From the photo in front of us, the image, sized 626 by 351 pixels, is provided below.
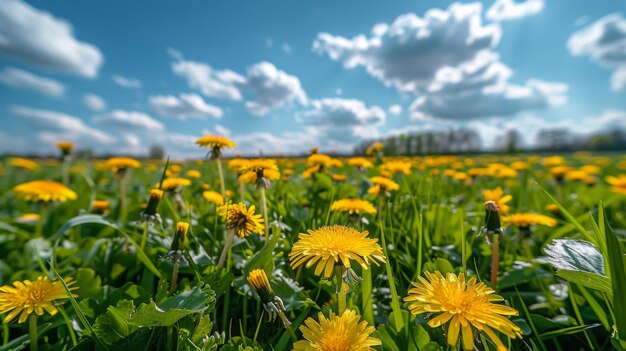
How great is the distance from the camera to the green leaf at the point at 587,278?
0.61 m

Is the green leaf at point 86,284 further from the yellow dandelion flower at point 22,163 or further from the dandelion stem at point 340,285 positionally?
the yellow dandelion flower at point 22,163

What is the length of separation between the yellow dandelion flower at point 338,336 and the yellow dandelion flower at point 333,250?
82 mm

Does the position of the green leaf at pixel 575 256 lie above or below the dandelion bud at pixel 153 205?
below

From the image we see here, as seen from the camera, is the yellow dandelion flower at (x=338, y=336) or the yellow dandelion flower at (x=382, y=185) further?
the yellow dandelion flower at (x=382, y=185)

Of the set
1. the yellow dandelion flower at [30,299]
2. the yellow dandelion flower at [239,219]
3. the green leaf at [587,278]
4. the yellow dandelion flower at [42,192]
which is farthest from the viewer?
the yellow dandelion flower at [42,192]

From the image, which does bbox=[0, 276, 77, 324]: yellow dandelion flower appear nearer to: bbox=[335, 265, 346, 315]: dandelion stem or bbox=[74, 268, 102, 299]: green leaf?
bbox=[74, 268, 102, 299]: green leaf

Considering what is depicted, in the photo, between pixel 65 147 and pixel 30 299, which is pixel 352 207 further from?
pixel 65 147

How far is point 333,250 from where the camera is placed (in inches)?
23.9

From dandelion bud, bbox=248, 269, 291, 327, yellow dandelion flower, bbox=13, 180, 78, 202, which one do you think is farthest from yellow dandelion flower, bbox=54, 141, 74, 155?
dandelion bud, bbox=248, 269, 291, 327

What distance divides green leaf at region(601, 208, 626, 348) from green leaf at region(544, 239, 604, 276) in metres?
0.08

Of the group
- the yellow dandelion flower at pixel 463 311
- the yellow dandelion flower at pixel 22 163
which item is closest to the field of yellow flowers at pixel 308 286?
the yellow dandelion flower at pixel 463 311

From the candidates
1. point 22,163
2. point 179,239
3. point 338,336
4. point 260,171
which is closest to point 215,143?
point 260,171

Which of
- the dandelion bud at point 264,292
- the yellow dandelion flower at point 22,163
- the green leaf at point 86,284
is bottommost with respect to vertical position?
the green leaf at point 86,284

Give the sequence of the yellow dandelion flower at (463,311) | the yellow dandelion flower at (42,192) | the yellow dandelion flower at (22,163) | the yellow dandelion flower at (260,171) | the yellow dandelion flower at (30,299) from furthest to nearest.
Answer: the yellow dandelion flower at (22,163)
the yellow dandelion flower at (42,192)
the yellow dandelion flower at (260,171)
the yellow dandelion flower at (30,299)
the yellow dandelion flower at (463,311)
